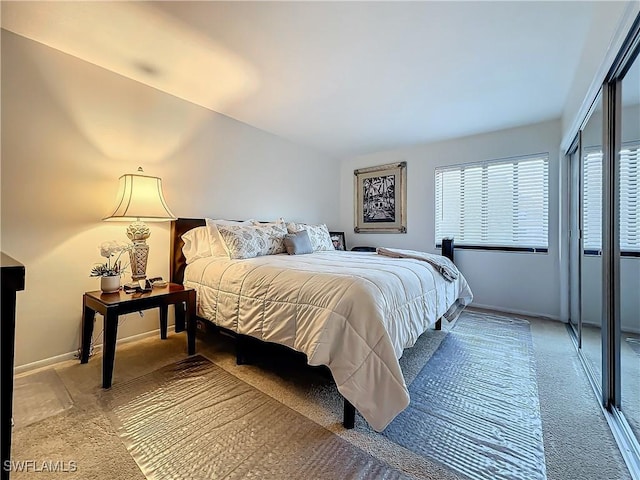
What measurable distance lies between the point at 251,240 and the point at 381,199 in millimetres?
2651

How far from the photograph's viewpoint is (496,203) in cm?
368

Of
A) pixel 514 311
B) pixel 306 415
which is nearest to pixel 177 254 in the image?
pixel 306 415

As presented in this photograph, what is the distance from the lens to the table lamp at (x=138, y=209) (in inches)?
85.7

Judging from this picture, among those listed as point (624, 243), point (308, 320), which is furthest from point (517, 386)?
point (308, 320)

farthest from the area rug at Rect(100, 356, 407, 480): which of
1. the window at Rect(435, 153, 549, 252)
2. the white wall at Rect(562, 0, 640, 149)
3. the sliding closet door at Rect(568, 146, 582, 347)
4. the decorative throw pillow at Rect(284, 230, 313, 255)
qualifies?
the window at Rect(435, 153, 549, 252)

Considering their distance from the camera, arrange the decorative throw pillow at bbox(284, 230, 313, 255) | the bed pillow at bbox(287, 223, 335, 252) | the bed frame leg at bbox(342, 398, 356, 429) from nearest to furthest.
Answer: the bed frame leg at bbox(342, 398, 356, 429), the decorative throw pillow at bbox(284, 230, 313, 255), the bed pillow at bbox(287, 223, 335, 252)

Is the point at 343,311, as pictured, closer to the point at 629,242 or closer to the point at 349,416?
the point at 349,416

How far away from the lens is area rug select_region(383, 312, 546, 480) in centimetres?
125

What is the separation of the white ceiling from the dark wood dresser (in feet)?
5.84

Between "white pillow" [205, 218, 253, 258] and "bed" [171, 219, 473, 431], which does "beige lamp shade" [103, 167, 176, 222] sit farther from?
"bed" [171, 219, 473, 431]

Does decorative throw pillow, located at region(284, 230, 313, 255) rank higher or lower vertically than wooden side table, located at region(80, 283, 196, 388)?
higher

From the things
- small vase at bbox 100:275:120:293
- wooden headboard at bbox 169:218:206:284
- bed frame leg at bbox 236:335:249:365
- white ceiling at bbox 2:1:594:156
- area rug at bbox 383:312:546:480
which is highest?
white ceiling at bbox 2:1:594:156

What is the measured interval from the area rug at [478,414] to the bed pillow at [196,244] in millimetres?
2092

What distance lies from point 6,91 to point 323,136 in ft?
9.97
